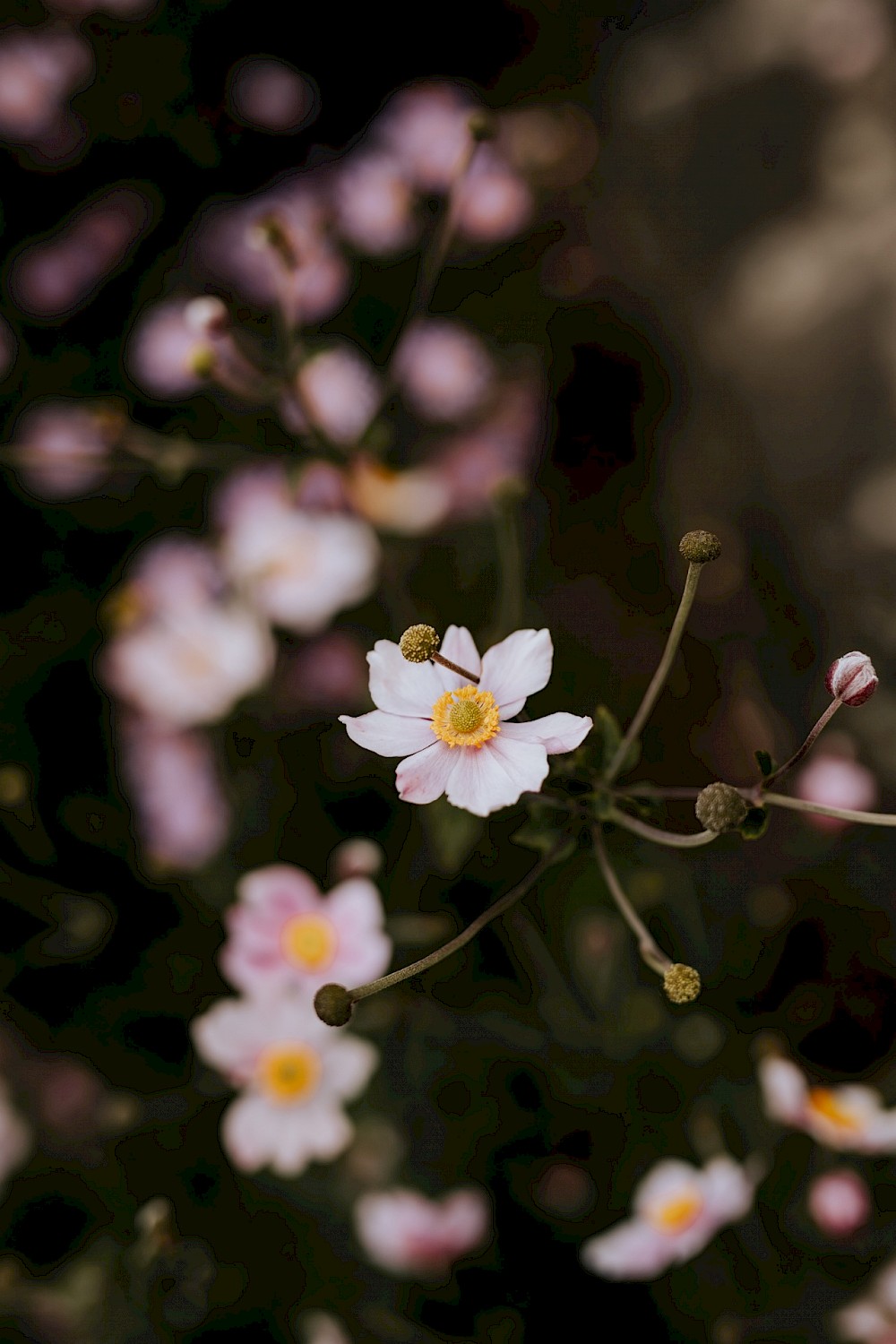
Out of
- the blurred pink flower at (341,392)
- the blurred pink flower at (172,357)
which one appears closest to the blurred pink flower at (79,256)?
the blurred pink flower at (172,357)

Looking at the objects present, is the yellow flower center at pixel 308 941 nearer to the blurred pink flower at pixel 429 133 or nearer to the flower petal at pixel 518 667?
the flower petal at pixel 518 667

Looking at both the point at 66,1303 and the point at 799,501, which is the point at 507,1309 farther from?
the point at 799,501

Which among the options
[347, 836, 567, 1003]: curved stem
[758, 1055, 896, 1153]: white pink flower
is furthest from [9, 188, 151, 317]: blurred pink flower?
[758, 1055, 896, 1153]: white pink flower

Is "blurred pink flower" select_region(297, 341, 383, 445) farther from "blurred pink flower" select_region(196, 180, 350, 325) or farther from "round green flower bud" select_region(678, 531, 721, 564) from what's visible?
"round green flower bud" select_region(678, 531, 721, 564)

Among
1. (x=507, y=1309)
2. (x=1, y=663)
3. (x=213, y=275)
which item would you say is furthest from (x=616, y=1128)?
(x=213, y=275)

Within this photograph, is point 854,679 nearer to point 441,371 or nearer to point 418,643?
point 418,643

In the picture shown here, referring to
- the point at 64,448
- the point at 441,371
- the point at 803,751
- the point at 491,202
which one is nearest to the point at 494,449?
the point at 441,371
